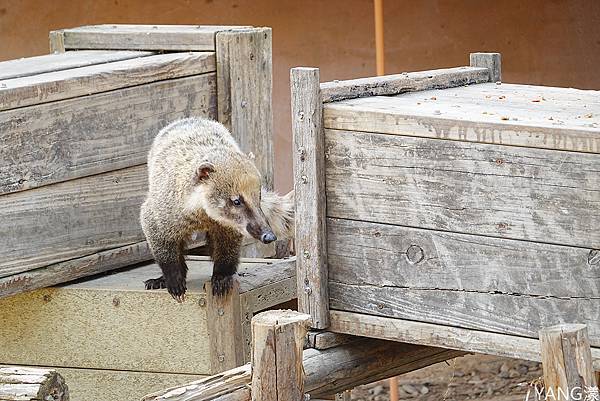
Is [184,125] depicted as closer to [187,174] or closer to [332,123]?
[187,174]

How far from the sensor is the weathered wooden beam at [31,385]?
392 centimetres

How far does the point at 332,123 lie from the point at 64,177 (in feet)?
4.58

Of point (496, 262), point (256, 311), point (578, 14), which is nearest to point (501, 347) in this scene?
point (496, 262)

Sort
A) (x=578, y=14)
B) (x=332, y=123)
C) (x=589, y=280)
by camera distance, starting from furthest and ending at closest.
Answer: (x=578, y=14) → (x=332, y=123) → (x=589, y=280)

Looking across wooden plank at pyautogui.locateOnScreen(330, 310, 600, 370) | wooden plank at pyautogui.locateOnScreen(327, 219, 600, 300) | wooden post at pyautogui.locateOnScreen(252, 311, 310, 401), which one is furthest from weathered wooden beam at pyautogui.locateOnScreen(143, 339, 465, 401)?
wooden post at pyautogui.locateOnScreen(252, 311, 310, 401)

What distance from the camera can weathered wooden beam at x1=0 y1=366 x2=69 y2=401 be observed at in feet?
12.9

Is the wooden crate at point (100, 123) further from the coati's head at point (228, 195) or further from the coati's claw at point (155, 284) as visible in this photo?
the coati's head at point (228, 195)

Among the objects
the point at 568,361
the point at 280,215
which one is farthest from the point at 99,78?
the point at 568,361

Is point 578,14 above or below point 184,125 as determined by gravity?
above

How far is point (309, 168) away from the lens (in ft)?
15.2

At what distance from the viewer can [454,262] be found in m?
4.39

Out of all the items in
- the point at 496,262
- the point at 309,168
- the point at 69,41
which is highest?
the point at 69,41

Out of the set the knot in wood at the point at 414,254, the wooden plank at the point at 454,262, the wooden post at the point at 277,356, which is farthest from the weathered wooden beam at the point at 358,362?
the wooden post at the point at 277,356

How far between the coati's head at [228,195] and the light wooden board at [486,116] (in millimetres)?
797
